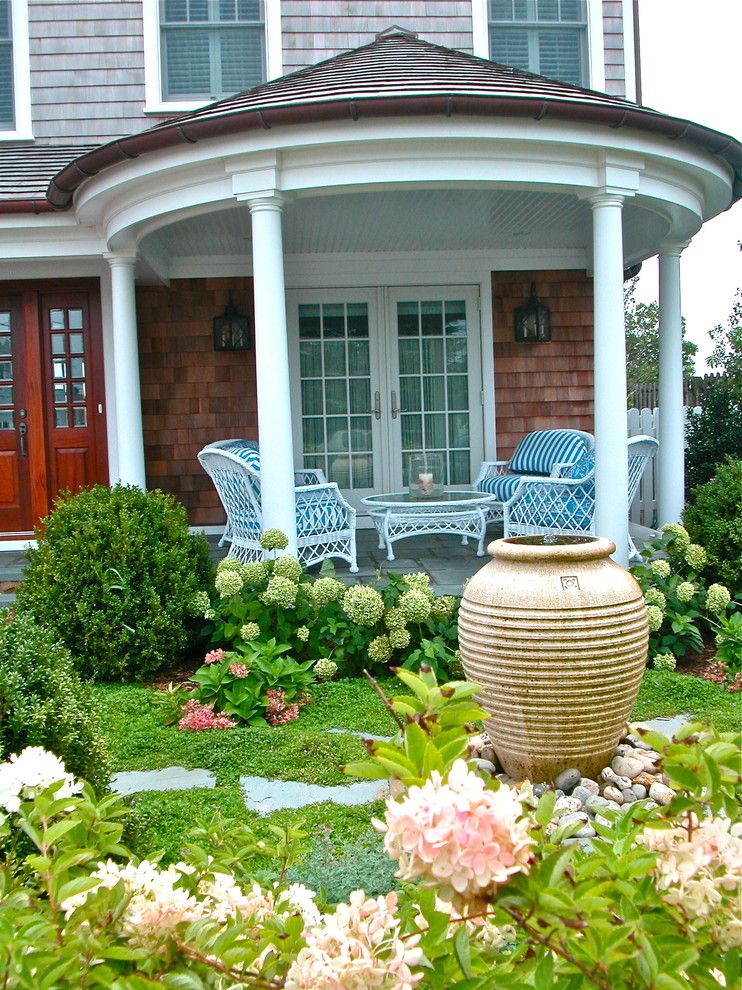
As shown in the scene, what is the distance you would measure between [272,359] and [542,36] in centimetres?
517

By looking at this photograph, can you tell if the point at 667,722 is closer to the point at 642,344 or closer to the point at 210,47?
the point at 210,47

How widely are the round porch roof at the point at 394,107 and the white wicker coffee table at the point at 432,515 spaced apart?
2.66m

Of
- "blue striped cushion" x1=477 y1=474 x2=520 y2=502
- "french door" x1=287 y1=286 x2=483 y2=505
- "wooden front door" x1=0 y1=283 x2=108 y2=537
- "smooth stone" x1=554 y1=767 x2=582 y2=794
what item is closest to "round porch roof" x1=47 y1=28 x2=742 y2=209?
"wooden front door" x1=0 y1=283 x2=108 y2=537

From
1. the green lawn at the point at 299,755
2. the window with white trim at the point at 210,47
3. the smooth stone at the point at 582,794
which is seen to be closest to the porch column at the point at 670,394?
the green lawn at the point at 299,755

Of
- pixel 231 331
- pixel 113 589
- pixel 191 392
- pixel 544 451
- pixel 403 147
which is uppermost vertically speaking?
pixel 403 147

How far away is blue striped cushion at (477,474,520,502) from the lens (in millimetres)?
7707

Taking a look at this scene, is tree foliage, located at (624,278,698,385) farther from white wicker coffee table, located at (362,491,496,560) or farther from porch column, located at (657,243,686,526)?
white wicker coffee table, located at (362,491,496,560)

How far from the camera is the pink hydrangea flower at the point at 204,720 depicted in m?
4.23

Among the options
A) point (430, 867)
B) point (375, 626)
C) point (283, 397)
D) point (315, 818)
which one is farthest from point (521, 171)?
point (430, 867)

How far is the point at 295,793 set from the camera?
3.48 meters

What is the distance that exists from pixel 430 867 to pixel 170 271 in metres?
8.19

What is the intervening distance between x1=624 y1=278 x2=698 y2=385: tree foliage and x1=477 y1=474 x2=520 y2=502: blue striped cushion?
21.4 m

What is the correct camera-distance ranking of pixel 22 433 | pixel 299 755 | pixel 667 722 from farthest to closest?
pixel 22 433 → pixel 667 722 → pixel 299 755

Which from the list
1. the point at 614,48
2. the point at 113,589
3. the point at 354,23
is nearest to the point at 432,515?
the point at 113,589
